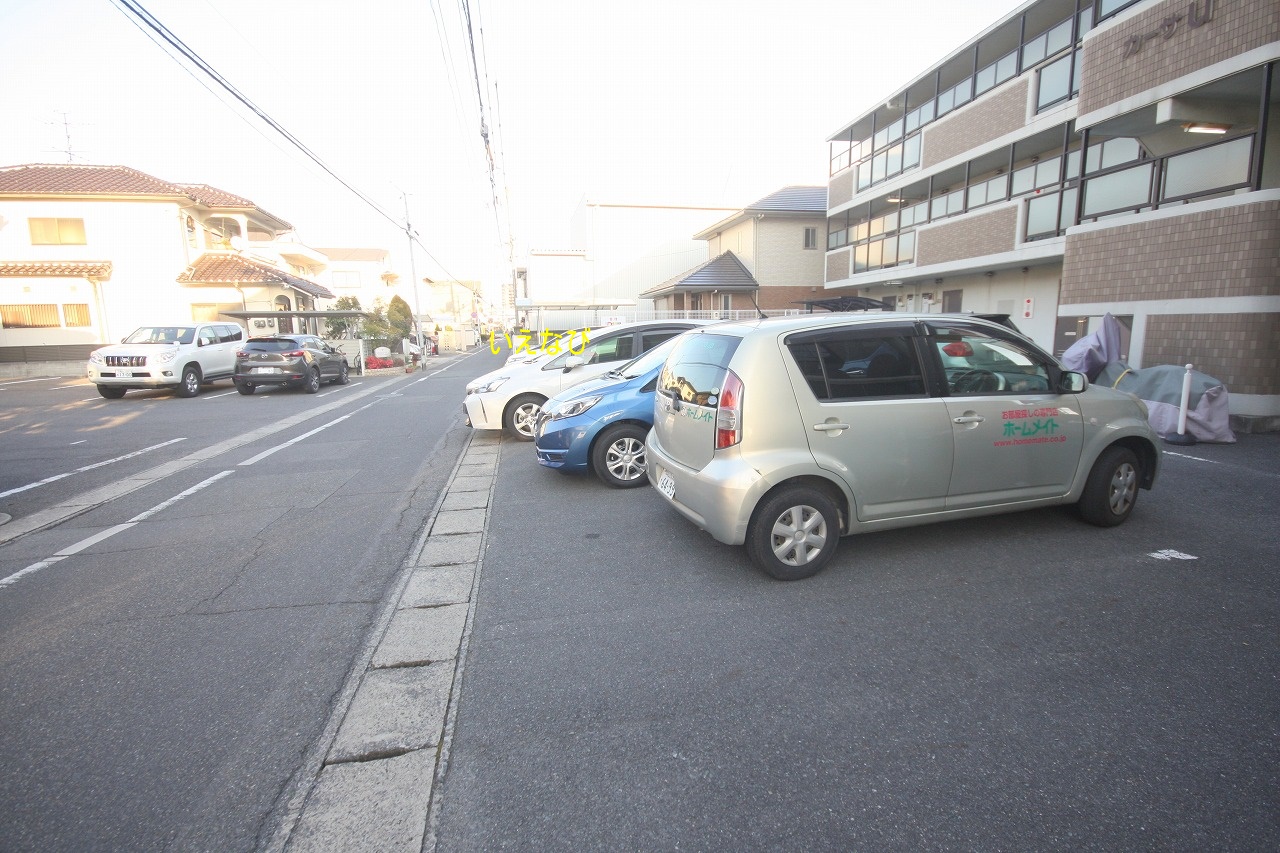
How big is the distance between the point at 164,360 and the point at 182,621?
1410 cm

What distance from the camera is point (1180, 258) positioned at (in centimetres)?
846

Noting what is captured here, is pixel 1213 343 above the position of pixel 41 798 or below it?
above

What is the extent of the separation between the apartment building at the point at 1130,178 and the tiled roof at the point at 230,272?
25.1 meters

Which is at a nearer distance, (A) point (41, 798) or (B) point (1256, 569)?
(A) point (41, 798)

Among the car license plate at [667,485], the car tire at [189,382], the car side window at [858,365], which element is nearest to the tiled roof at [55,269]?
the car tire at [189,382]

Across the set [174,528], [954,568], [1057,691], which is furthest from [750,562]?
[174,528]

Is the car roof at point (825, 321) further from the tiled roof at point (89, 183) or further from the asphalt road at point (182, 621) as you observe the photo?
the tiled roof at point (89, 183)

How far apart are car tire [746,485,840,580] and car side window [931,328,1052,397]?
1238 millimetres

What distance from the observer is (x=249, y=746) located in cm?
248

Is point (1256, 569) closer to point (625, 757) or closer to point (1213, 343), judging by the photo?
point (625, 757)

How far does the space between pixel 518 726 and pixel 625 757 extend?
495 millimetres

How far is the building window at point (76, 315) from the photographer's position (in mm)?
23375

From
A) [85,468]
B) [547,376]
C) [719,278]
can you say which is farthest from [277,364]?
[719,278]

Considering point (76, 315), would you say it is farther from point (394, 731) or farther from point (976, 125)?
point (976, 125)
